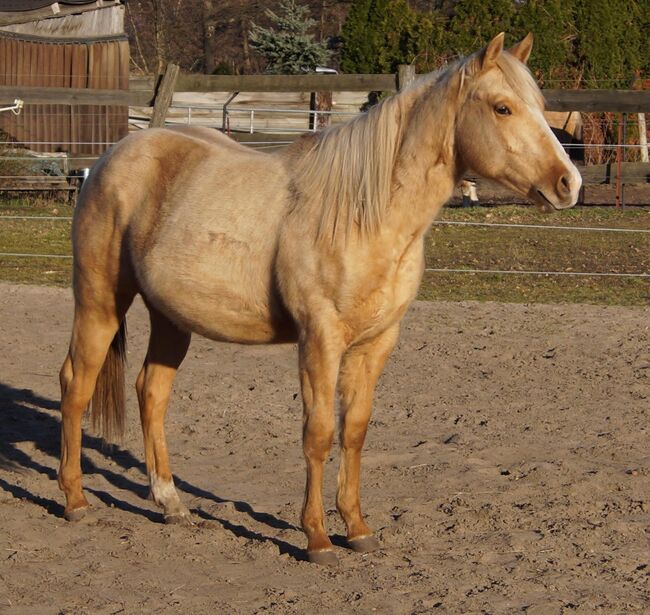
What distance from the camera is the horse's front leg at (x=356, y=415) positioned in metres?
4.46

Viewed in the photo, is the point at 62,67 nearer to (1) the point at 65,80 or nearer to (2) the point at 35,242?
(1) the point at 65,80

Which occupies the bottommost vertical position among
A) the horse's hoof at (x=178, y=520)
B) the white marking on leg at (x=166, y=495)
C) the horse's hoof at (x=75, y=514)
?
the horse's hoof at (x=75, y=514)

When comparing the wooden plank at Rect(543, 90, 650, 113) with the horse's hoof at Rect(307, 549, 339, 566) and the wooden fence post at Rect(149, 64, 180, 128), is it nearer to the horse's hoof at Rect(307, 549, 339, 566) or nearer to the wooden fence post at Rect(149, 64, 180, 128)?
the wooden fence post at Rect(149, 64, 180, 128)

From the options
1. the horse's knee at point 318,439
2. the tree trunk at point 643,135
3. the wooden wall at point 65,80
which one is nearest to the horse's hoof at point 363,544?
the horse's knee at point 318,439

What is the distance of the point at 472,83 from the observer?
4.11 metres

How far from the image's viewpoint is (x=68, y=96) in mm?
12406

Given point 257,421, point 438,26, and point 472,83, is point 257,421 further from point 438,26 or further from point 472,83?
point 438,26

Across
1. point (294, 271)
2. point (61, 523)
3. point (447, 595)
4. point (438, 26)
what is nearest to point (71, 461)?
point (61, 523)

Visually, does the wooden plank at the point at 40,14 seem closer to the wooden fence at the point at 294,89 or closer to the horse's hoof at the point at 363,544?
the wooden fence at the point at 294,89

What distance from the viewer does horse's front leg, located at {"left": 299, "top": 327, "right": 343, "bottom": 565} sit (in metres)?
4.22

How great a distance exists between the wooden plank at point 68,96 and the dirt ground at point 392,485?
179 inches

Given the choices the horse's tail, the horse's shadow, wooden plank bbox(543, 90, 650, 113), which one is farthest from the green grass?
the horse's tail

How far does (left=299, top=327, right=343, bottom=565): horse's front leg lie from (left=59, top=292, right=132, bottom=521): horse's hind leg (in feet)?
3.86

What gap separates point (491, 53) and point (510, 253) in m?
8.23
